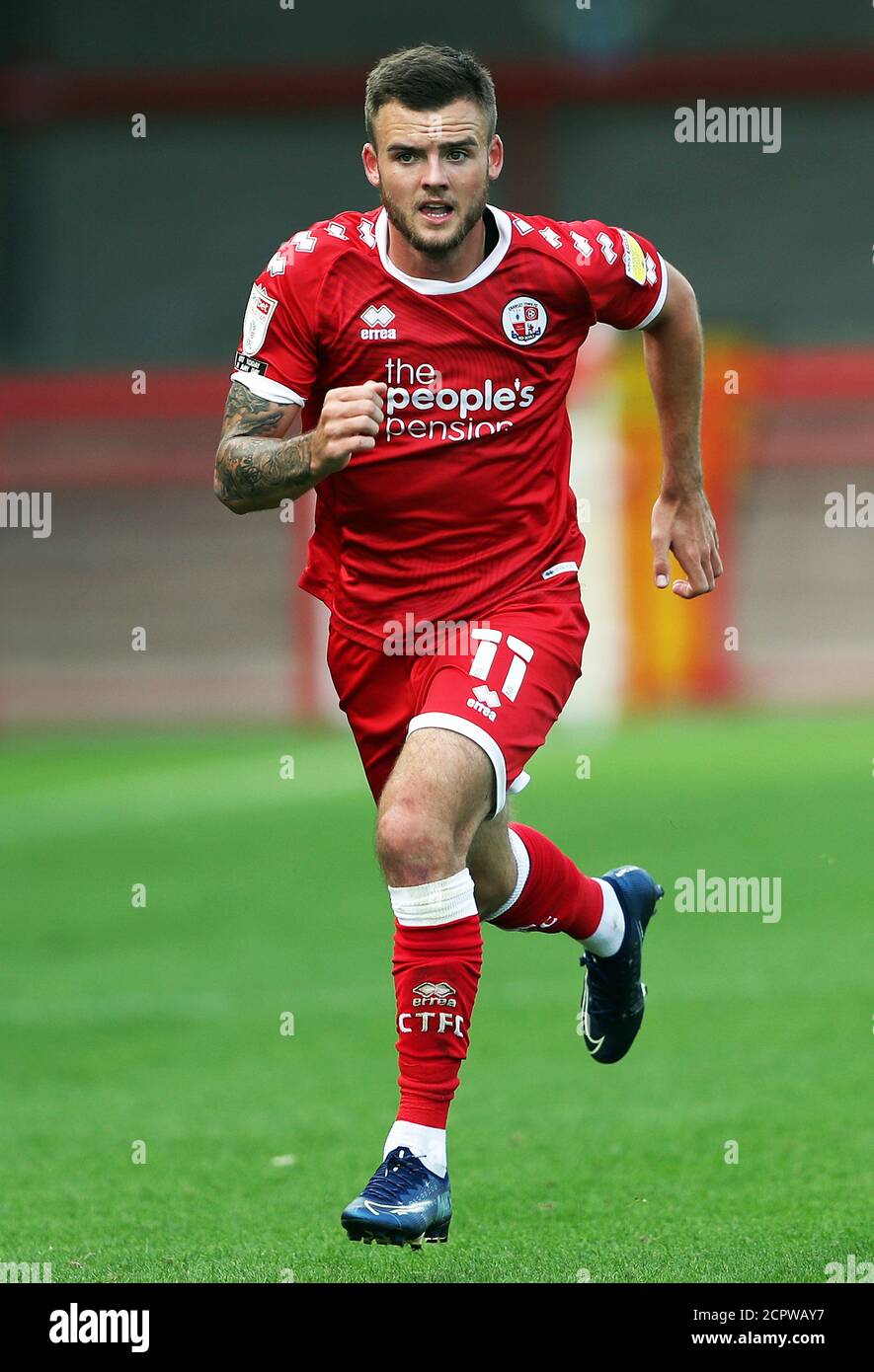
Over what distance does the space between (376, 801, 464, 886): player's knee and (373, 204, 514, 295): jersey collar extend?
1.17 m

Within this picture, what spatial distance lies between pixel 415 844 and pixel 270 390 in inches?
40.5

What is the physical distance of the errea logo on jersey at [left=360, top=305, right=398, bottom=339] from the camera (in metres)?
4.52

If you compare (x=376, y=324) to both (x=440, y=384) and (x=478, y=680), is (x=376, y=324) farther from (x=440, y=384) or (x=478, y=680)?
(x=478, y=680)

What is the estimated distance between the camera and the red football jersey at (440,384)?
4.52m

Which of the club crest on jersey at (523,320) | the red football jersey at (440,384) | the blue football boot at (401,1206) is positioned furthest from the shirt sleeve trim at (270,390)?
the blue football boot at (401,1206)

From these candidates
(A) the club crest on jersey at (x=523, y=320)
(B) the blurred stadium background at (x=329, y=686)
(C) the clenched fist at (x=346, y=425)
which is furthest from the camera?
(B) the blurred stadium background at (x=329, y=686)

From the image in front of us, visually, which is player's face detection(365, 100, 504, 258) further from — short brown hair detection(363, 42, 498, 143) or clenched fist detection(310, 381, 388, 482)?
clenched fist detection(310, 381, 388, 482)

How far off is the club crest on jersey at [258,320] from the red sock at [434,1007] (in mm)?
1282

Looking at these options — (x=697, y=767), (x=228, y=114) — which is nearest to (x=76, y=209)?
(x=228, y=114)

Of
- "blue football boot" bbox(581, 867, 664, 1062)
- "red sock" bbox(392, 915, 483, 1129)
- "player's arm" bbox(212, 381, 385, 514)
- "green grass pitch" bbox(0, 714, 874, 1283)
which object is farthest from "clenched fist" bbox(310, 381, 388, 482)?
"blue football boot" bbox(581, 867, 664, 1062)

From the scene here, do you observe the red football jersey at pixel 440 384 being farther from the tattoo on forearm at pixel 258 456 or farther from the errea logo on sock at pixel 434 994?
the errea logo on sock at pixel 434 994

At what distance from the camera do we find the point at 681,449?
5.10m

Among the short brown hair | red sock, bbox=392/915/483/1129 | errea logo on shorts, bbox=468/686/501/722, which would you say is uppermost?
the short brown hair

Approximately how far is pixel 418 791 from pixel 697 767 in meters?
9.99
